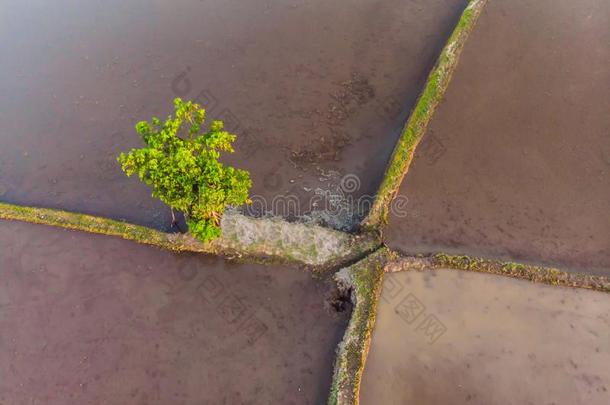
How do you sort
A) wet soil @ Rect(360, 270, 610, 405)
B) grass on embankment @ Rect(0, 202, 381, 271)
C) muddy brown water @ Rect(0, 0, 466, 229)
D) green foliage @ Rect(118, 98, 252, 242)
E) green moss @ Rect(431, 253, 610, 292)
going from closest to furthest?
1. wet soil @ Rect(360, 270, 610, 405)
2. green foliage @ Rect(118, 98, 252, 242)
3. green moss @ Rect(431, 253, 610, 292)
4. grass on embankment @ Rect(0, 202, 381, 271)
5. muddy brown water @ Rect(0, 0, 466, 229)

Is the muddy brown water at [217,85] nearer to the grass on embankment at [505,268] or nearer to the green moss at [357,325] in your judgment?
the green moss at [357,325]

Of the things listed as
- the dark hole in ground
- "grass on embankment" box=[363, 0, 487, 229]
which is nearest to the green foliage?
the dark hole in ground

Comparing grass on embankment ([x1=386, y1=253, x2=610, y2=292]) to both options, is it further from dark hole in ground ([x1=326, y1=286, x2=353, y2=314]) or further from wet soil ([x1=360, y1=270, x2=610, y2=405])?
dark hole in ground ([x1=326, y1=286, x2=353, y2=314])

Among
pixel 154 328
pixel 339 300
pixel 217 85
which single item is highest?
pixel 217 85

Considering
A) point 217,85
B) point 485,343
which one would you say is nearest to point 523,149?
point 485,343

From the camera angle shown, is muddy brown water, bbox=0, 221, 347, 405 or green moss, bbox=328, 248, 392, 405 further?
muddy brown water, bbox=0, 221, 347, 405

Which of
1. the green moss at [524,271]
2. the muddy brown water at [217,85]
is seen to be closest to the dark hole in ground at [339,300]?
the green moss at [524,271]

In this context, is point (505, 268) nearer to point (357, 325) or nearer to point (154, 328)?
point (357, 325)
